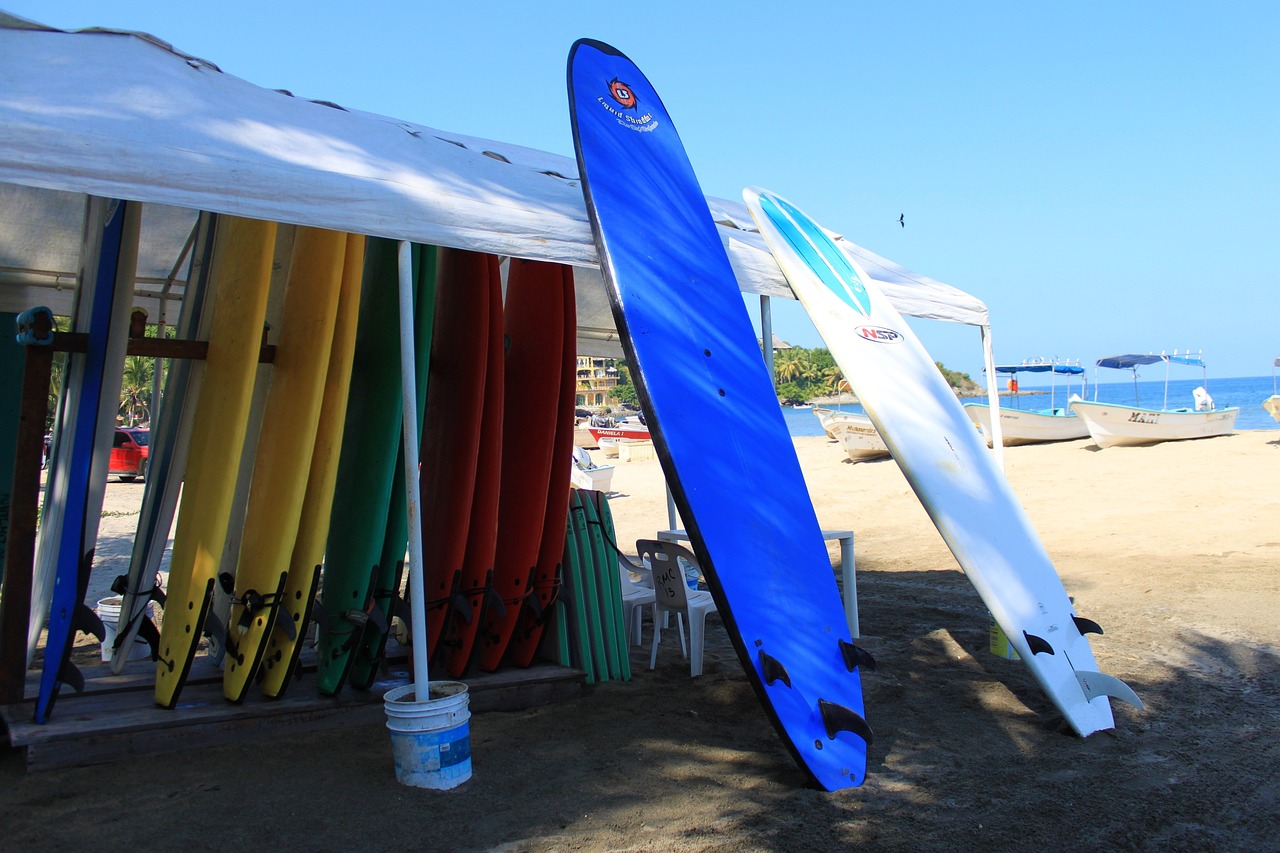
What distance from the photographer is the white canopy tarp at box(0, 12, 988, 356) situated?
2.38 m

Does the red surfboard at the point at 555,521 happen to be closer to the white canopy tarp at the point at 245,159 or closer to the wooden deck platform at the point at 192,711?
the wooden deck platform at the point at 192,711

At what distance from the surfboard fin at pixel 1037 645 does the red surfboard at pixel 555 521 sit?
1.93 meters

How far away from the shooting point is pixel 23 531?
327 centimetres

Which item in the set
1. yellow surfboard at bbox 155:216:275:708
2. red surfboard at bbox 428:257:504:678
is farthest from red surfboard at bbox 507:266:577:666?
yellow surfboard at bbox 155:216:275:708

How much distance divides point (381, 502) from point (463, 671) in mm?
795

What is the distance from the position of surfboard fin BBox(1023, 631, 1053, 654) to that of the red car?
18147 millimetres

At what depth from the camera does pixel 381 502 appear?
3717 millimetres

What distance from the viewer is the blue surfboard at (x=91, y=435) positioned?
3100 millimetres

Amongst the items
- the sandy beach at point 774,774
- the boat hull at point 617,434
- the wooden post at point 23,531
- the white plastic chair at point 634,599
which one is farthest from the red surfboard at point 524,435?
the boat hull at point 617,434

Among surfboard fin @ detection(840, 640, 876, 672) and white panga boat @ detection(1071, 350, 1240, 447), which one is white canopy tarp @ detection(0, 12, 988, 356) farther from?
white panga boat @ detection(1071, 350, 1240, 447)

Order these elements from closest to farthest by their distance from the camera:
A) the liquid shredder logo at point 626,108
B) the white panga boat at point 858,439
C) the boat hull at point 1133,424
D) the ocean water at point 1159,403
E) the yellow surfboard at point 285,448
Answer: the yellow surfboard at point 285,448
the liquid shredder logo at point 626,108
the white panga boat at point 858,439
the boat hull at point 1133,424
the ocean water at point 1159,403

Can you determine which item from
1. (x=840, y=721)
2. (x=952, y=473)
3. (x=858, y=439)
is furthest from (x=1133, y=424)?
(x=840, y=721)

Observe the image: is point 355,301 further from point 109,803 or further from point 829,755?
point 829,755

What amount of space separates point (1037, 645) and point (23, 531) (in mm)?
3762
